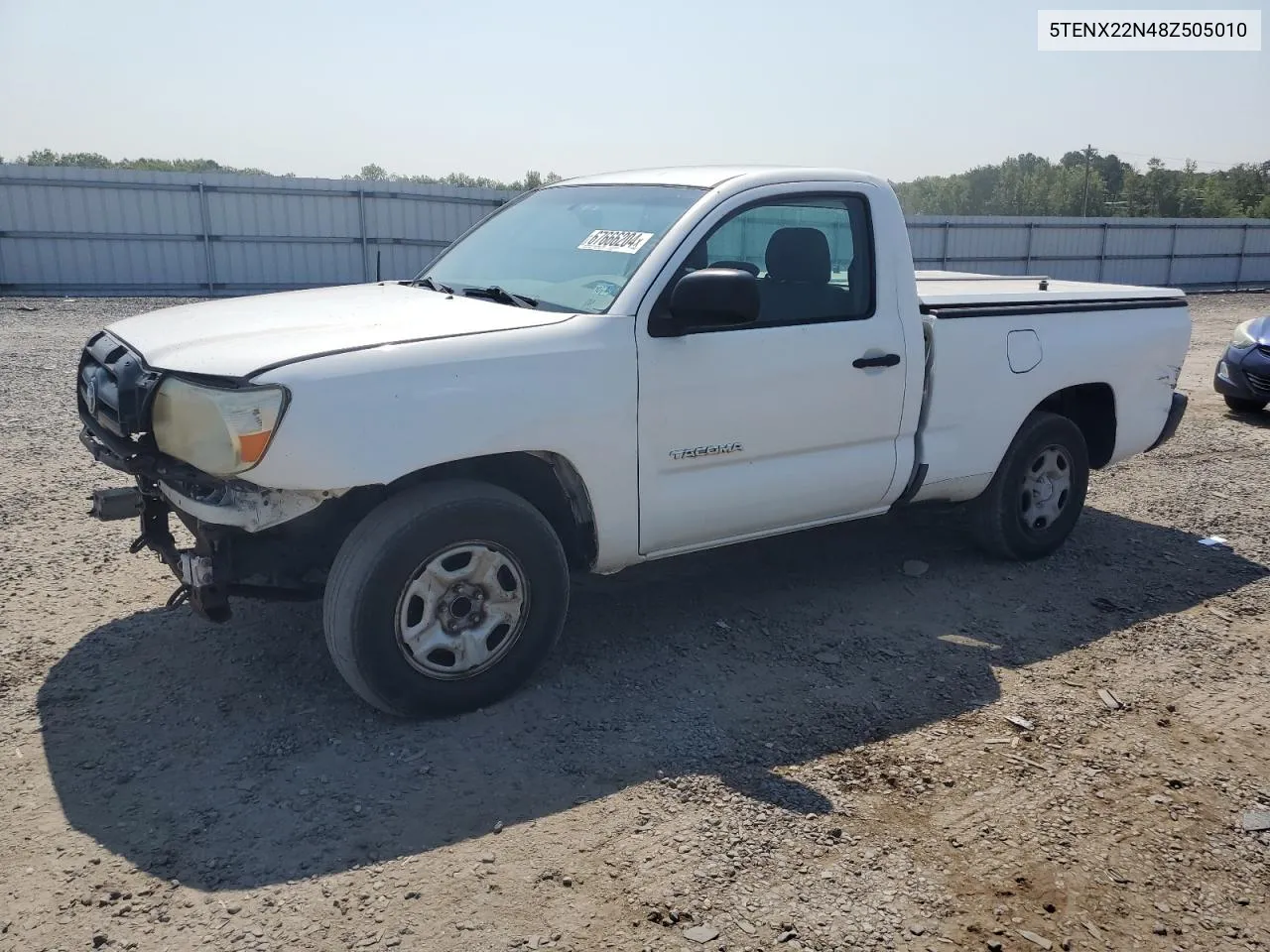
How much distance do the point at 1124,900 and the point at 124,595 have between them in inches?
166

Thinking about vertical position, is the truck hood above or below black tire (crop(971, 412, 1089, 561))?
above

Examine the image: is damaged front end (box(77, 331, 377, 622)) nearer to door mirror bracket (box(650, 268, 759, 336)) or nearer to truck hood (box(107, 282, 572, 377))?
truck hood (box(107, 282, 572, 377))

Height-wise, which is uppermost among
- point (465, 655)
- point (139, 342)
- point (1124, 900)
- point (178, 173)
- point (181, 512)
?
point (178, 173)

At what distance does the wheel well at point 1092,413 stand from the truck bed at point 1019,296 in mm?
481

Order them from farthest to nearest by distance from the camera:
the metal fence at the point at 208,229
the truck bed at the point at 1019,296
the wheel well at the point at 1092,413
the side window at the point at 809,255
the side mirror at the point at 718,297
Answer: the metal fence at the point at 208,229 → the wheel well at the point at 1092,413 → the truck bed at the point at 1019,296 → the side window at the point at 809,255 → the side mirror at the point at 718,297

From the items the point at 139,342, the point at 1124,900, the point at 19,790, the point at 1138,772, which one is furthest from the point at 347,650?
the point at 1138,772

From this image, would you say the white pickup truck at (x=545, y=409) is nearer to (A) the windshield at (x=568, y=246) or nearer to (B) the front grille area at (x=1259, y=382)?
(A) the windshield at (x=568, y=246)

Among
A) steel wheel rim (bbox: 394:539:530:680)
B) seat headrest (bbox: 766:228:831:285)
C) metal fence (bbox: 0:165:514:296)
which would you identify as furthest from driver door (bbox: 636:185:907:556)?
metal fence (bbox: 0:165:514:296)

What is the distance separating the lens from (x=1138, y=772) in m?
3.61

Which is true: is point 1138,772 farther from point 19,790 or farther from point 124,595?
point 124,595

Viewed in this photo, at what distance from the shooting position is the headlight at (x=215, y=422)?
3.26 m

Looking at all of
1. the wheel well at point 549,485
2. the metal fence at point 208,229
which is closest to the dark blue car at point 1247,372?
the wheel well at point 549,485

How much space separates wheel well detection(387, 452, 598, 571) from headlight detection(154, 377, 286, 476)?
562mm

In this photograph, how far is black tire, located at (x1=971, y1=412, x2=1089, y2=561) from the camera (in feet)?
17.9
